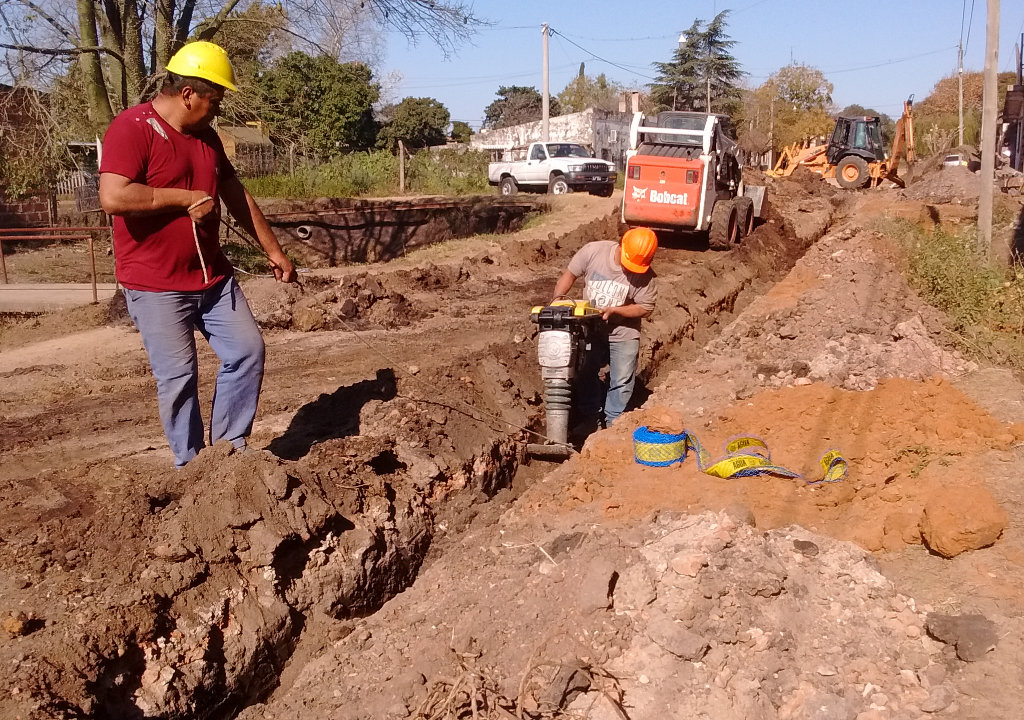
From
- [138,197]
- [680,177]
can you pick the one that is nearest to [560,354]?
[138,197]

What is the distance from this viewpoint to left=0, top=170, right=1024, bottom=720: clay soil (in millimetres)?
3309

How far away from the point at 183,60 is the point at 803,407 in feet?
15.3

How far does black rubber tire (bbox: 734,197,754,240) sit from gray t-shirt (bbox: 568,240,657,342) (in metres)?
8.77

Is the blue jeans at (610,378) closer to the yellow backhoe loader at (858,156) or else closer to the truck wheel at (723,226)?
the truck wheel at (723,226)

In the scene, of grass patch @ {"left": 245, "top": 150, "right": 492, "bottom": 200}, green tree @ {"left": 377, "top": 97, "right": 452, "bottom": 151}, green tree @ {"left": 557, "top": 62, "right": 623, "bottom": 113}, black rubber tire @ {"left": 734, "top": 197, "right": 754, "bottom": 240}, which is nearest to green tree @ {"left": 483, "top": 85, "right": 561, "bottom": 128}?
green tree @ {"left": 557, "top": 62, "right": 623, "bottom": 113}

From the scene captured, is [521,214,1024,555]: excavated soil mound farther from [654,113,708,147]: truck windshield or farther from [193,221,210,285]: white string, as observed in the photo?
[654,113,708,147]: truck windshield

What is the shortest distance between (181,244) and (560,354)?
252cm

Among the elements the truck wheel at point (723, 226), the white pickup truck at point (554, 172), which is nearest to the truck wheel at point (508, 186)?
the white pickup truck at point (554, 172)

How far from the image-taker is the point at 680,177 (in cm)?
1291

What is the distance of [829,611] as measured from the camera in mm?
3699

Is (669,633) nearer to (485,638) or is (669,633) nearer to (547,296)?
(485,638)

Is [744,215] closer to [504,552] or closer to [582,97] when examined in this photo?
[504,552]

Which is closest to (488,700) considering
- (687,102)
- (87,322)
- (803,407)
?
(803,407)

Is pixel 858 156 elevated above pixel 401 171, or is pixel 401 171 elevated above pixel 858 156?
pixel 858 156
